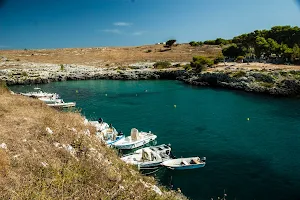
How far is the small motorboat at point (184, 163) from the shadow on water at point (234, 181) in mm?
430

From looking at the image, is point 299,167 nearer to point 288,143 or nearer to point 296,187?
point 296,187

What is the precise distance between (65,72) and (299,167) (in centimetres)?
9049

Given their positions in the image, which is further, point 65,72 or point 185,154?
point 65,72

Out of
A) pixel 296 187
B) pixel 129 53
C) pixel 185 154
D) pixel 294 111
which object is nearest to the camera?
pixel 296 187

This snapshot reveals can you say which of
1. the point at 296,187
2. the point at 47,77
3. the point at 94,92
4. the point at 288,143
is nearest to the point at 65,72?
the point at 47,77

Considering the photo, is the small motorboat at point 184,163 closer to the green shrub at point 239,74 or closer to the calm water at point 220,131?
the calm water at point 220,131

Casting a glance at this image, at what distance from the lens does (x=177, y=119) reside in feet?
142

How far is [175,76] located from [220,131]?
61.5 m

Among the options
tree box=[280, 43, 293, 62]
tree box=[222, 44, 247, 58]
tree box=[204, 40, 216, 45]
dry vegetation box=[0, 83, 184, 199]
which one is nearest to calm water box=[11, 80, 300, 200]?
dry vegetation box=[0, 83, 184, 199]

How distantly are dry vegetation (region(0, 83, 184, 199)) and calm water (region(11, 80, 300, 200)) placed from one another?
1081 centimetres

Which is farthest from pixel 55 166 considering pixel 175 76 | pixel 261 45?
pixel 261 45

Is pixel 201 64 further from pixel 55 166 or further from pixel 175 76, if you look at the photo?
pixel 55 166

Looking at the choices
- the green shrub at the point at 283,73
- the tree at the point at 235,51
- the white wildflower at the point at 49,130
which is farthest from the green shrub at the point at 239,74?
the white wildflower at the point at 49,130

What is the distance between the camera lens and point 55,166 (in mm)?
10516
